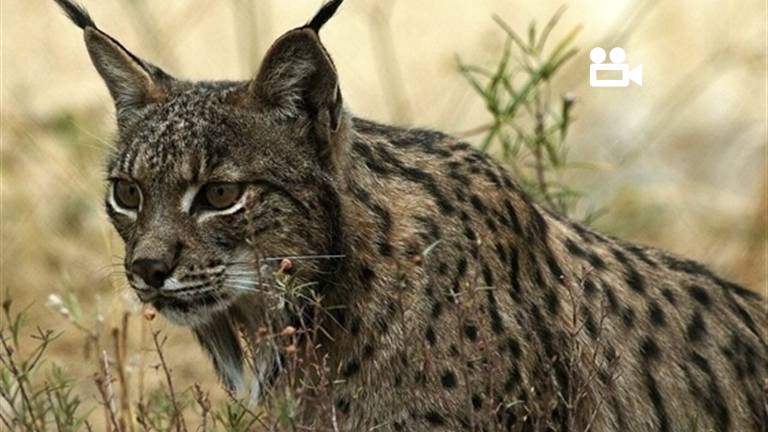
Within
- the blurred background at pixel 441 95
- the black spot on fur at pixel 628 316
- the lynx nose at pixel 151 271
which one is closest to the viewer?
the lynx nose at pixel 151 271

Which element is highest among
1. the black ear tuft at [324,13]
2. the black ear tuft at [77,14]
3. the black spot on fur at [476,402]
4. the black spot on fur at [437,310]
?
the black ear tuft at [77,14]

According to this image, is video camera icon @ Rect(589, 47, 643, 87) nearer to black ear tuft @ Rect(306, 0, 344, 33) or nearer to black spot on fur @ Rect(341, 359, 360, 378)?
black spot on fur @ Rect(341, 359, 360, 378)

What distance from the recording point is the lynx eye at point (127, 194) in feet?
20.0

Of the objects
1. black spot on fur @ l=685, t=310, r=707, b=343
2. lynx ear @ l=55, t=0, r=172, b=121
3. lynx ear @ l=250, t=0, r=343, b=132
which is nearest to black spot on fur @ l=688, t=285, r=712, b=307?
black spot on fur @ l=685, t=310, r=707, b=343

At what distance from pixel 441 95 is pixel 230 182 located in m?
5.53

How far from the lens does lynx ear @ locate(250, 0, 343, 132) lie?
19.3 ft

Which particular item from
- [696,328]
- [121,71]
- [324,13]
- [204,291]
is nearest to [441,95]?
[696,328]

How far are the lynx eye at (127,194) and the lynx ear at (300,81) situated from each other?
1.43 ft

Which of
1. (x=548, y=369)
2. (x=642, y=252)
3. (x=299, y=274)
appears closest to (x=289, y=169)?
(x=299, y=274)

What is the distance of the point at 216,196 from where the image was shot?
5977 millimetres

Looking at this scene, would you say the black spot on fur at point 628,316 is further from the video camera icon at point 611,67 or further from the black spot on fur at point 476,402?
the video camera icon at point 611,67

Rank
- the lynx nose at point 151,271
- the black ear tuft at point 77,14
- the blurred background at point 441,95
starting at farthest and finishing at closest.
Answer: the blurred background at point 441,95
the black ear tuft at point 77,14
the lynx nose at point 151,271

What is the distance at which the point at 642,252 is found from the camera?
23.0 feet

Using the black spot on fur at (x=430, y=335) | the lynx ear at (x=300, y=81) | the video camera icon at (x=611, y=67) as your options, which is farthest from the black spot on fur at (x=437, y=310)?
the video camera icon at (x=611, y=67)
